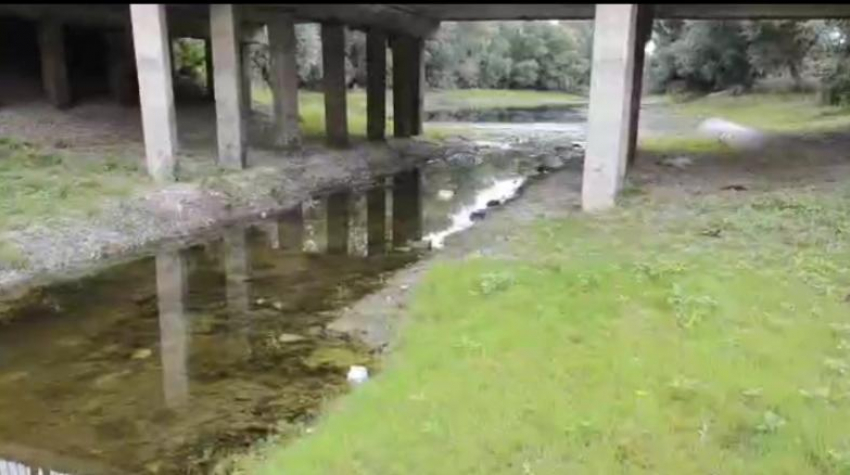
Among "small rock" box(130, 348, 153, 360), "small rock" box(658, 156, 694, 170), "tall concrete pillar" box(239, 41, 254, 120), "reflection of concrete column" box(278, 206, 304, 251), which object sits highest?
"tall concrete pillar" box(239, 41, 254, 120)

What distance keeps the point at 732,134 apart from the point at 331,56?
502 inches

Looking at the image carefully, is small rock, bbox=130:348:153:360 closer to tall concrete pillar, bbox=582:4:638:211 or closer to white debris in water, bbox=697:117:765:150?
tall concrete pillar, bbox=582:4:638:211

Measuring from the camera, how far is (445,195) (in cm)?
1811

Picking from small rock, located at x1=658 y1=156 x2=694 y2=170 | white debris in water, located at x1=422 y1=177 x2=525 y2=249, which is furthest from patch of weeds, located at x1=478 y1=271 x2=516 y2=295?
small rock, located at x1=658 y1=156 x2=694 y2=170

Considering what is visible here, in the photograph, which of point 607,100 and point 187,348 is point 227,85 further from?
A: point 187,348

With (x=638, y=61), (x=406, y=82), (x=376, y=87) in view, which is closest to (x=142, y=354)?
(x=638, y=61)

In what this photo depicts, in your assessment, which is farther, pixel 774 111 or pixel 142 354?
pixel 774 111

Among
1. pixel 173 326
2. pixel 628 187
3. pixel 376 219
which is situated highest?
pixel 628 187

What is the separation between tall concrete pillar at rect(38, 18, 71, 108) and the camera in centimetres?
2138

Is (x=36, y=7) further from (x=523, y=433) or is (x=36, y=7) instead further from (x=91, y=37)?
(x=523, y=433)

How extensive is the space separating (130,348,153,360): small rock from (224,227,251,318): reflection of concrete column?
1.34 m

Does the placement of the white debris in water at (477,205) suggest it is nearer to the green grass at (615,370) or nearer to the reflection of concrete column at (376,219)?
the reflection of concrete column at (376,219)

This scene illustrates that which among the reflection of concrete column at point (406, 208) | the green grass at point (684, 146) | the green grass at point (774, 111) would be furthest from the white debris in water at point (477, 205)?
the green grass at point (774, 111)

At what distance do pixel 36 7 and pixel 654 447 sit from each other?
19629mm
